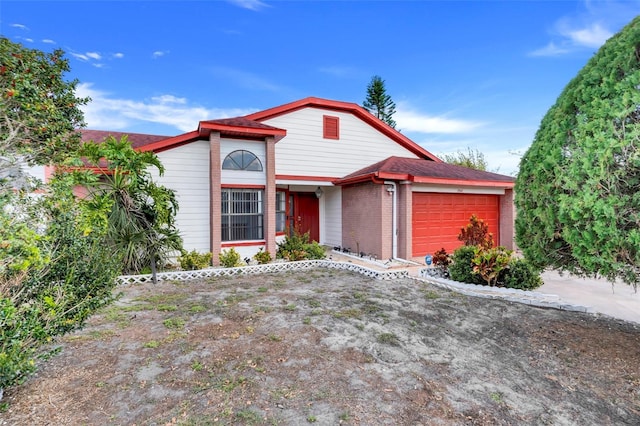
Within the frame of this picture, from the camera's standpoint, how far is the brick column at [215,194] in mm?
10055

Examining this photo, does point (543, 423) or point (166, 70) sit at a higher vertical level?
point (166, 70)

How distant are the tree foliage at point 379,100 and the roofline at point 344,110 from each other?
1669cm

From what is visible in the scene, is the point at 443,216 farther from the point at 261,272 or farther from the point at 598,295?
the point at 261,272

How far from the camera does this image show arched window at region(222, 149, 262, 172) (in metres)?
10.5

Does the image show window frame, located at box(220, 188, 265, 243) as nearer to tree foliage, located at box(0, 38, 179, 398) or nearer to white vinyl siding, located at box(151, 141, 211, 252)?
white vinyl siding, located at box(151, 141, 211, 252)

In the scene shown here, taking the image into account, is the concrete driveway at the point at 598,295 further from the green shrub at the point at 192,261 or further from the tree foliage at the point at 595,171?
the green shrub at the point at 192,261

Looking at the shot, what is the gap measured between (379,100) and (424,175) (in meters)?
21.8

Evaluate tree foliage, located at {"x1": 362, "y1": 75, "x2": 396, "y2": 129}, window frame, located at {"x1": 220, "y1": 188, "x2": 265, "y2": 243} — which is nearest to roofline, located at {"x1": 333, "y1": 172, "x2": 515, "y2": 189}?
window frame, located at {"x1": 220, "y1": 188, "x2": 265, "y2": 243}

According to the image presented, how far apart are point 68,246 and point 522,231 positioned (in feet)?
20.2

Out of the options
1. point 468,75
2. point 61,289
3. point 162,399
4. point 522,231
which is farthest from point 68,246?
point 468,75

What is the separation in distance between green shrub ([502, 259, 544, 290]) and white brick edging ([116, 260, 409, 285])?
8.22 feet

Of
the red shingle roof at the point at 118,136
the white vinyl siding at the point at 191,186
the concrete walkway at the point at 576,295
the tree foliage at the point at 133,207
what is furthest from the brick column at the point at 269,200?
the red shingle roof at the point at 118,136

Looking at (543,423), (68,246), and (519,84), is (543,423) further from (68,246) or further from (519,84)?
(519,84)

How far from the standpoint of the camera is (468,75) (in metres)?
15.2
